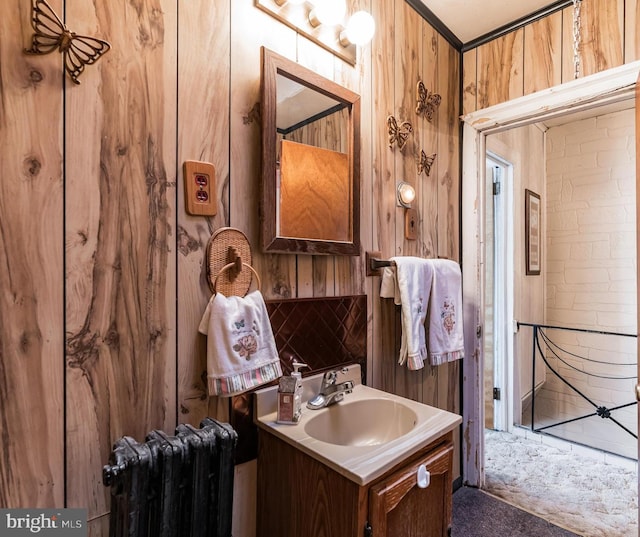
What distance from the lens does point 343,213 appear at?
1.38 metres

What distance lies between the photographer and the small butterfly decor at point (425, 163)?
181 cm

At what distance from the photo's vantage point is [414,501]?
1.04 meters

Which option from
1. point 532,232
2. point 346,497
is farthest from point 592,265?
point 346,497

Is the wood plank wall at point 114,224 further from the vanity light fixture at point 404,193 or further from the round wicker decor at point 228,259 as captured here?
the vanity light fixture at point 404,193

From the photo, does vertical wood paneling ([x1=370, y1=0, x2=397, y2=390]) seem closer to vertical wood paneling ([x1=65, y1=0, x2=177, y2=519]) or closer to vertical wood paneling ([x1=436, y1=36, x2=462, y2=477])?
vertical wood paneling ([x1=436, y1=36, x2=462, y2=477])

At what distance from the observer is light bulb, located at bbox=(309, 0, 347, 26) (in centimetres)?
127

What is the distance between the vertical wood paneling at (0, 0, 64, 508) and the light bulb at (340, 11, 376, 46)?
3.07 feet

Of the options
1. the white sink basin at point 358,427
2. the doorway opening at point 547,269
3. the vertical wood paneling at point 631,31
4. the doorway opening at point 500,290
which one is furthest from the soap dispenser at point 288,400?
the doorway opening at point 500,290

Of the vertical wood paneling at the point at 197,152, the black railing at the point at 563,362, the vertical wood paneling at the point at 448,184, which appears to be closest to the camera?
the vertical wood paneling at the point at 197,152

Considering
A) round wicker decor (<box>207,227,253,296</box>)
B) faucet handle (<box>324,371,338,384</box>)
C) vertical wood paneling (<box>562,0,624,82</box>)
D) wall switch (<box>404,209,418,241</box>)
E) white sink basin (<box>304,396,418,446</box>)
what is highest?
vertical wood paneling (<box>562,0,624,82</box>)

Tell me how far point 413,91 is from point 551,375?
2734mm

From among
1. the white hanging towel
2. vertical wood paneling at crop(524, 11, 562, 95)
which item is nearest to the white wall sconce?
the white hanging towel

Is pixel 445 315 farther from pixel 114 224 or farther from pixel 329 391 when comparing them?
pixel 114 224

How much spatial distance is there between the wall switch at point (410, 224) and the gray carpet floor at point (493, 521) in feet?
4.64
